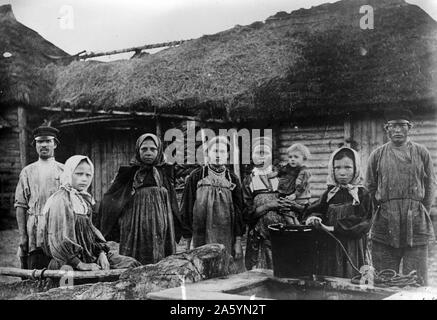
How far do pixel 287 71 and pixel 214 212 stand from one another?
2.50m

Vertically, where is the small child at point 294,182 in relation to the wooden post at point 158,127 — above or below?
below

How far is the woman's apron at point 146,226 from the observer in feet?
20.1

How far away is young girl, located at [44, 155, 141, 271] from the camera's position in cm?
562

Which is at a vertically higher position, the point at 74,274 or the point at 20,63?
the point at 20,63

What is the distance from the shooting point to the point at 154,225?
6152mm

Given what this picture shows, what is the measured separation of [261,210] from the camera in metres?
6.31

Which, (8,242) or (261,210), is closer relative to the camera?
(261,210)

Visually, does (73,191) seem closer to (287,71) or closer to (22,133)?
(22,133)

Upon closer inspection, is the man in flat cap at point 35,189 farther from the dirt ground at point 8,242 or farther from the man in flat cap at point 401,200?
the man in flat cap at point 401,200

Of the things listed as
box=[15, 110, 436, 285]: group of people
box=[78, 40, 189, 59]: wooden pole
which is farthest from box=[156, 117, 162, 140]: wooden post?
box=[15, 110, 436, 285]: group of people

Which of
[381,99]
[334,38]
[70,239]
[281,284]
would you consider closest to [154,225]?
[70,239]

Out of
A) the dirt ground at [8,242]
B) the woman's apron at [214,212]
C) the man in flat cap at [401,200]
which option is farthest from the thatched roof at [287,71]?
the dirt ground at [8,242]

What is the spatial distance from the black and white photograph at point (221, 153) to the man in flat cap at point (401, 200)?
2 cm

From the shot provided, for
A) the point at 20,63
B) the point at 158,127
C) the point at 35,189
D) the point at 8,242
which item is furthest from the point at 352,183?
the point at 20,63
